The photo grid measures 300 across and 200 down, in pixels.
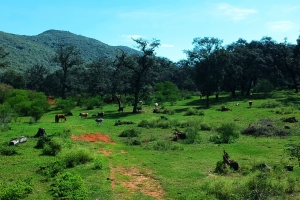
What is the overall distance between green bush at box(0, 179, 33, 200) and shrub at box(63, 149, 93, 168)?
443 cm

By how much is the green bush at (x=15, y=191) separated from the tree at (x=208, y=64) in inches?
1815

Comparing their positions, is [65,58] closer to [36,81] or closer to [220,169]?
[36,81]

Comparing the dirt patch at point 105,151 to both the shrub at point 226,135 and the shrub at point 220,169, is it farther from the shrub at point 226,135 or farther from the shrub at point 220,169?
the shrub at point 226,135

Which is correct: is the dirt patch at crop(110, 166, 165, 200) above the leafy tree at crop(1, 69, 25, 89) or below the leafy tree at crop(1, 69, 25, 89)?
below

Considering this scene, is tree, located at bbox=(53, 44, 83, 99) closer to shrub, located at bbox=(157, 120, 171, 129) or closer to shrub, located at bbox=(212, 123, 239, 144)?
shrub, located at bbox=(157, 120, 171, 129)

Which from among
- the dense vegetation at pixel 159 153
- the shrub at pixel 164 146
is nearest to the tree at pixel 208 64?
the dense vegetation at pixel 159 153

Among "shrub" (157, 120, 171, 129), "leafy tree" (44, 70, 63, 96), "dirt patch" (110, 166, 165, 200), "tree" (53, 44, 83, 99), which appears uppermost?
"tree" (53, 44, 83, 99)

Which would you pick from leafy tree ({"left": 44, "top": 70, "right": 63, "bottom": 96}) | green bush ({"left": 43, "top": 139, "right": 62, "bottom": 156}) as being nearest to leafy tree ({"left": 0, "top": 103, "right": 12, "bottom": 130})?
green bush ({"left": 43, "top": 139, "right": 62, "bottom": 156})

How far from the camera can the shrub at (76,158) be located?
18.9 m

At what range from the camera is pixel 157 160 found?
21.1 metres

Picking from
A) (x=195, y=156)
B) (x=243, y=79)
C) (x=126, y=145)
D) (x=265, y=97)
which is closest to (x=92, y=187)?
(x=195, y=156)

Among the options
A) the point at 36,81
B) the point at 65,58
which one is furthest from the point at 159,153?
the point at 36,81

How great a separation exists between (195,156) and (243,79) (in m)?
52.1

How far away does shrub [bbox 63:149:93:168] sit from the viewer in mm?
18906
